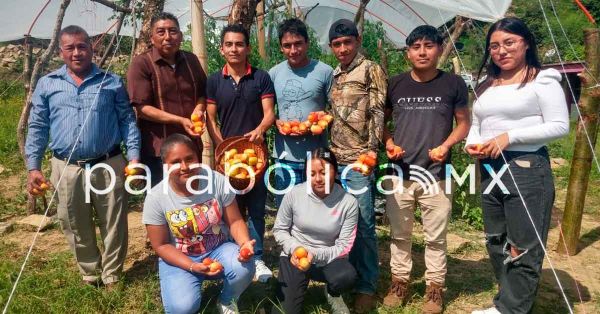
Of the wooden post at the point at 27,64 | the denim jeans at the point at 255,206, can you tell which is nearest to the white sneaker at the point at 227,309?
the denim jeans at the point at 255,206

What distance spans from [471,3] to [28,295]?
3616 mm

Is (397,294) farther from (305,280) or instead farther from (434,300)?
(305,280)

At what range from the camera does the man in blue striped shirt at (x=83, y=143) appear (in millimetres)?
2701

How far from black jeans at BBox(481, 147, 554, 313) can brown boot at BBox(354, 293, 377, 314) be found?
27.5 inches

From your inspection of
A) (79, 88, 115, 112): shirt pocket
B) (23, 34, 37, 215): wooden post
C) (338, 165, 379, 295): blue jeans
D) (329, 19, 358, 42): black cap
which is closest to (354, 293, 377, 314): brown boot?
(338, 165, 379, 295): blue jeans

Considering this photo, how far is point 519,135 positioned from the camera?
2.23 metres

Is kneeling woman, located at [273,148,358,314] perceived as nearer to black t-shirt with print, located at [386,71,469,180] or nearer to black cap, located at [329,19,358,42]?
black t-shirt with print, located at [386,71,469,180]

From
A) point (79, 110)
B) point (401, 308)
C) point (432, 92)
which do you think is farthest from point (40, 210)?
point (432, 92)

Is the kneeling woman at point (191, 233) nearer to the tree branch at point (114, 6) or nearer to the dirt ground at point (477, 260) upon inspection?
the dirt ground at point (477, 260)

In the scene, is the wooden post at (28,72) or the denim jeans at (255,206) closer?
the denim jeans at (255,206)

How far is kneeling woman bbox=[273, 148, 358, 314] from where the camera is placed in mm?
2525

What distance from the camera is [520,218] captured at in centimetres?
233

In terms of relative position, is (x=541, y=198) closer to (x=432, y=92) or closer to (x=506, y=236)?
(x=506, y=236)

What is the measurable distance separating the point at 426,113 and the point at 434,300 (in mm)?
1093
